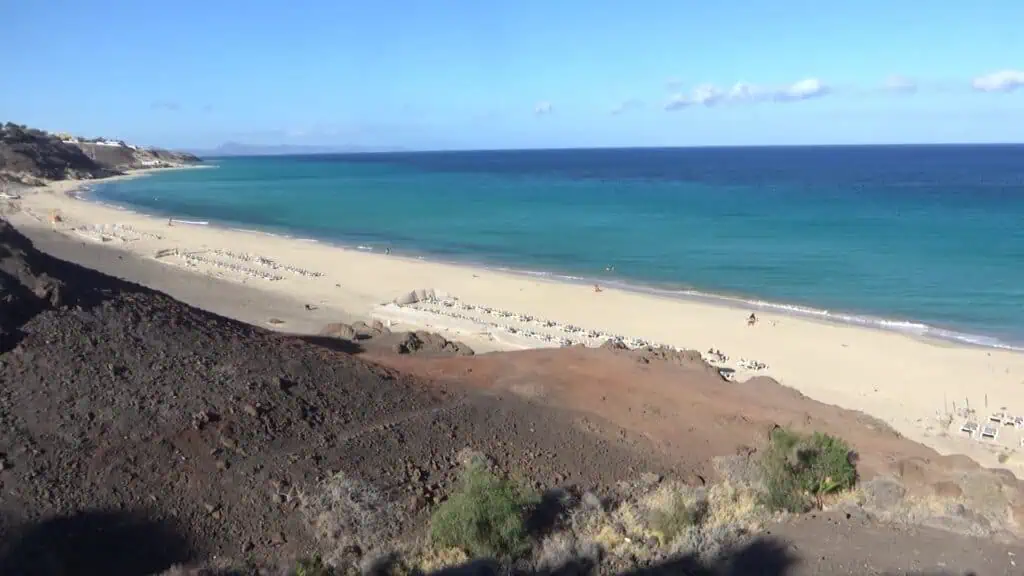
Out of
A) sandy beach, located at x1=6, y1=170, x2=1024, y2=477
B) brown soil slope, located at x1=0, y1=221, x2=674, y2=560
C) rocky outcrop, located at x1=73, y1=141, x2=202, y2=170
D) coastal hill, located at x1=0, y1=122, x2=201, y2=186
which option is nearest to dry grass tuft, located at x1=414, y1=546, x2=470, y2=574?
brown soil slope, located at x1=0, y1=221, x2=674, y2=560

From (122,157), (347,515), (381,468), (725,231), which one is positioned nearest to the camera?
(347,515)

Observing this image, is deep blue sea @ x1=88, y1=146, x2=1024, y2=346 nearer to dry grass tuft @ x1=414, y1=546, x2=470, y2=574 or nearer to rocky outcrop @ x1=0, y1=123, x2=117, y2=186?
rocky outcrop @ x1=0, y1=123, x2=117, y2=186

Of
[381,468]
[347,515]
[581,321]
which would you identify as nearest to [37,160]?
[581,321]

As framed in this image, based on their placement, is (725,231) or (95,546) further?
(725,231)

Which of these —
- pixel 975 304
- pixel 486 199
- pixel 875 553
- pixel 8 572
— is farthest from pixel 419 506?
pixel 486 199

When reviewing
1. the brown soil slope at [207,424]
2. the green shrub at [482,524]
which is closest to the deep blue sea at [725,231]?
the brown soil slope at [207,424]

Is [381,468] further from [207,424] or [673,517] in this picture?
[673,517]

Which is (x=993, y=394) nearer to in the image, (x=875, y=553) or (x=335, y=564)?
(x=875, y=553)

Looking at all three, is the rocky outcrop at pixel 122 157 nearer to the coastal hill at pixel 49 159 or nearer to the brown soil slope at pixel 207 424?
the coastal hill at pixel 49 159
